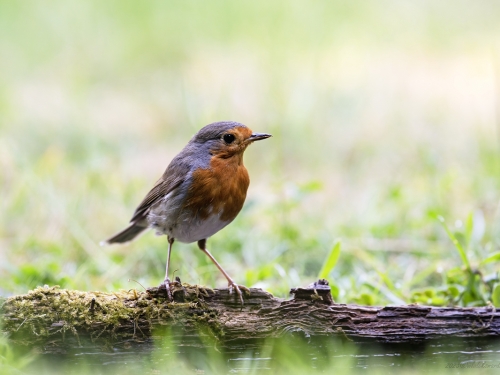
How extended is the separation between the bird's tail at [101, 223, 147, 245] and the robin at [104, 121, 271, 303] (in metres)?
0.63

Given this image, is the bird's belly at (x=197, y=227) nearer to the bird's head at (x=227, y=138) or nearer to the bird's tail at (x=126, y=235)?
the bird's head at (x=227, y=138)

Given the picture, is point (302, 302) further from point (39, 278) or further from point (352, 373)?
point (39, 278)

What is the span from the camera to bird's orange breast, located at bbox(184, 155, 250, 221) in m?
4.33

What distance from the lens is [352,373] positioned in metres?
3.55

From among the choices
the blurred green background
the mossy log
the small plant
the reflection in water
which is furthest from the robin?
the small plant

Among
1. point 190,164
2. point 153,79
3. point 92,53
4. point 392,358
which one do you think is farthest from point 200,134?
point 92,53

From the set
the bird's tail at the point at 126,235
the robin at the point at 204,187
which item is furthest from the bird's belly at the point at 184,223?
the bird's tail at the point at 126,235

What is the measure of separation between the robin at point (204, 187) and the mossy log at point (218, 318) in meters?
0.39

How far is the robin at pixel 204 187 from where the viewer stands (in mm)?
4348

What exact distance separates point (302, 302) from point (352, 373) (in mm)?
462

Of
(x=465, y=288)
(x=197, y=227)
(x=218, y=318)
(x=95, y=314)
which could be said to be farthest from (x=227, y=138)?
(x=465, y=288)

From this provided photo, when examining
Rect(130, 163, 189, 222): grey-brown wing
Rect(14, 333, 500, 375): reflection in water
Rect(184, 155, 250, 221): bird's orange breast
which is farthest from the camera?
Rect(130, 163, 189, 222): grey-brown wing

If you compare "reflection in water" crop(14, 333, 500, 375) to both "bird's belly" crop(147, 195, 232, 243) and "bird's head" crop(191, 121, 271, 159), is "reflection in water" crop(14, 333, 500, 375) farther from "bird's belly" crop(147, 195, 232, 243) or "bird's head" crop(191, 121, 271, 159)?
"bird's head" crop(191, 121, 271, 159)

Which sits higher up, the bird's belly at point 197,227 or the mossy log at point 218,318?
the bird's belly at point 197,227
